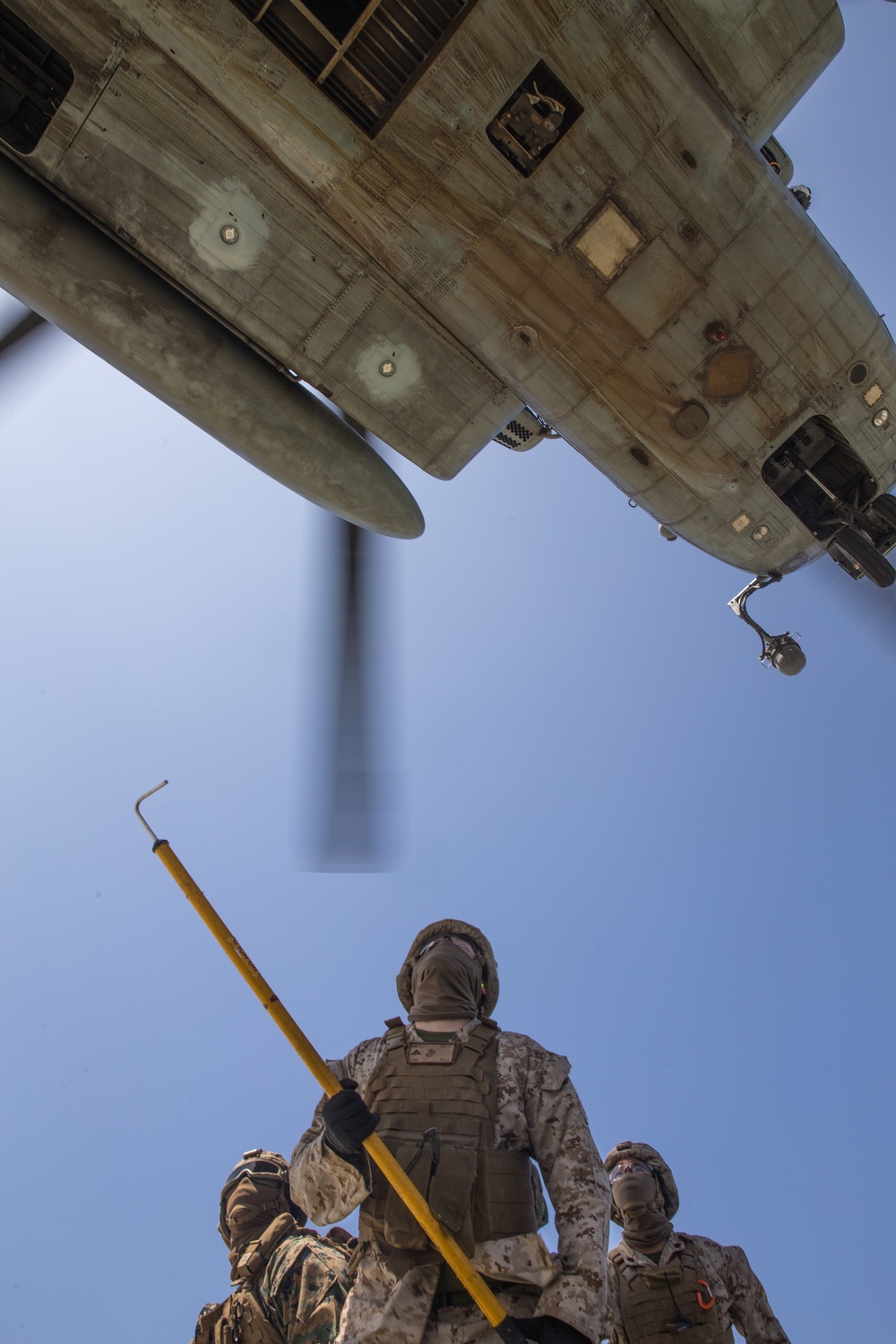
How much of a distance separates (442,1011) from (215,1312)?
14.6ft

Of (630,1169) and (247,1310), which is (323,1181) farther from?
(630,1169)

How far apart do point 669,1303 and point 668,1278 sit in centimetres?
17

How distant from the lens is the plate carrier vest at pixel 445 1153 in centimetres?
365

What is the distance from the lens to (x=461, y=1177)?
146 inches

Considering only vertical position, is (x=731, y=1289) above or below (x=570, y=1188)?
below

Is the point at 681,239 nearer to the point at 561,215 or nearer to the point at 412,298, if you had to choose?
the point at 561,215

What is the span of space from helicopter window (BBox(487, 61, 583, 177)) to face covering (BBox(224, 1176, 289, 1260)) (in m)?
9.08

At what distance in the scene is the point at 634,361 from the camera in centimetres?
831

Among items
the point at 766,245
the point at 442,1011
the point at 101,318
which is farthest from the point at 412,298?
the point at 442,1011

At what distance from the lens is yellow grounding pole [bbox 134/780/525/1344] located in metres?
3.31

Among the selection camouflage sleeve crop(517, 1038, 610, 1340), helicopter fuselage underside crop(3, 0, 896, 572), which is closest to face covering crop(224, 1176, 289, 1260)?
camouflage sleeve crop(517, 1038, 610, 1340)

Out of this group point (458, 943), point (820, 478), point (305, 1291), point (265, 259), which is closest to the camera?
point (458, 943)

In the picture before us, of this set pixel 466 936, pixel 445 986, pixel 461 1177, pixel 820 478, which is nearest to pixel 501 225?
pixel 820 478

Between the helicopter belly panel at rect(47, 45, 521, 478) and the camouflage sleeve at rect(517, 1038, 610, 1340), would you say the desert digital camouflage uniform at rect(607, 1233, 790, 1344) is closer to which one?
the camouflage sleeve at rect(517, 1038, 610, 1340)
